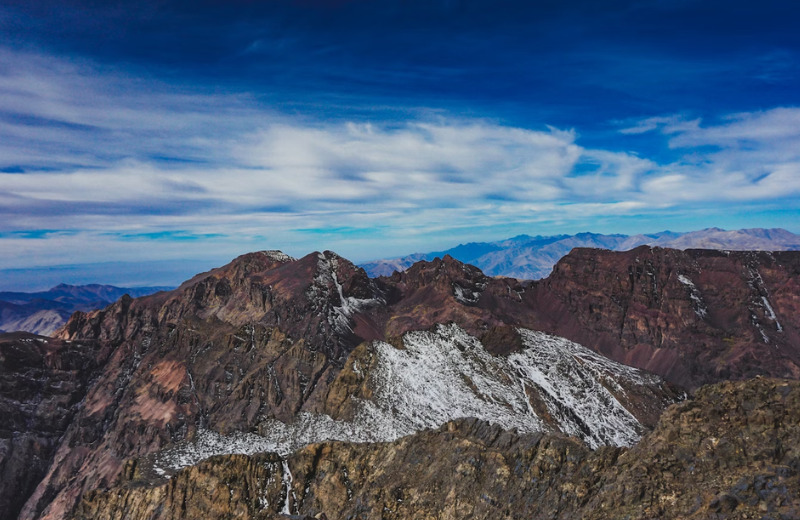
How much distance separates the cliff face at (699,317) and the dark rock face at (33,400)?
175m

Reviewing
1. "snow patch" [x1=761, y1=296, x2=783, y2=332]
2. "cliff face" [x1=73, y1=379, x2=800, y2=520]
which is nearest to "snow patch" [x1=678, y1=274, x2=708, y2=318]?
"snow patch" [x1=761, y1=296, x2=783, y2=332]

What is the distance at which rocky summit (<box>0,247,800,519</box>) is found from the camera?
49156 millimetres

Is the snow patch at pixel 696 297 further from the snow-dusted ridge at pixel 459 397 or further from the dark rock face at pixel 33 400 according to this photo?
the dark rock face at pixel 33 400

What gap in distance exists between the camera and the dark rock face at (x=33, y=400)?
12650cm

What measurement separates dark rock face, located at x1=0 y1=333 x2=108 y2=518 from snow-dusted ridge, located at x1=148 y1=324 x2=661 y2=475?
304 ft

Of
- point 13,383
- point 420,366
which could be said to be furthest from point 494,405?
point 13,383

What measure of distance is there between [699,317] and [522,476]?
16667 cm

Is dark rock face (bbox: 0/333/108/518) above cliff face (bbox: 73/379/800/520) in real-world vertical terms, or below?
below

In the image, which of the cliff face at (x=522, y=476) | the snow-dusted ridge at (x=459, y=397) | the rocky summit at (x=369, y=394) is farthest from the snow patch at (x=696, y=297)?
the cliff face at (x=522, y=476)

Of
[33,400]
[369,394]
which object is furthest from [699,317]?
[33,400]

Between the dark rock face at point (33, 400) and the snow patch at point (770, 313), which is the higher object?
the snow patch at point (770, 313)

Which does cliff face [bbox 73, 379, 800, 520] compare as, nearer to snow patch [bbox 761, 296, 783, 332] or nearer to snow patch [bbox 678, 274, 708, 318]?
snow patch [bbox 678, 274, 708, 318]

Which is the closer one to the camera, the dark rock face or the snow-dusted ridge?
the snow-dusted ridge

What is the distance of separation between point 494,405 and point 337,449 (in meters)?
38.7
